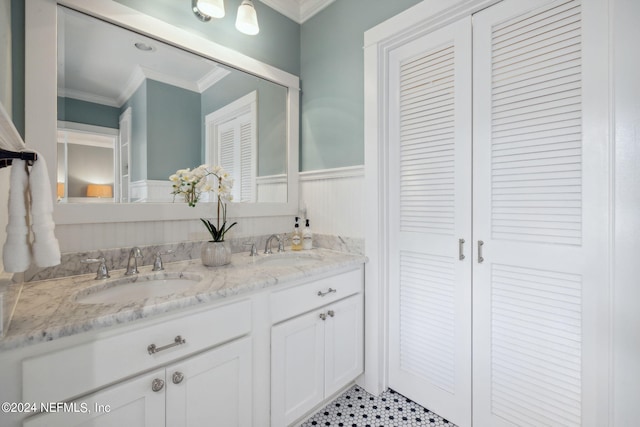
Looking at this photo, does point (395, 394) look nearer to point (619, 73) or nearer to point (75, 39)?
point (619, 73)

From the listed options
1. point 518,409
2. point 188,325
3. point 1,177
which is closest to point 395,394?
point 518,409

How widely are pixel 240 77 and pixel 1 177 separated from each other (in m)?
1.26

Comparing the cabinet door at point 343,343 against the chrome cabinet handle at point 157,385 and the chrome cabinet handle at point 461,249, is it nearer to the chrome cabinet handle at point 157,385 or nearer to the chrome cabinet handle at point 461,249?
the chrome cabinet handle at point 461,249

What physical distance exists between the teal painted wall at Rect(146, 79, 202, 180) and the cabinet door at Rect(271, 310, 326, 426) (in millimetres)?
1019

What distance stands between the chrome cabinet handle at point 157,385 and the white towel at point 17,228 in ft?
1.64

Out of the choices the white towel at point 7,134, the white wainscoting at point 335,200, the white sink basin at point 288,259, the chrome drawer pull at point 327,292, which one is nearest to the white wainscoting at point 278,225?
the white wainscoting at point 335,200

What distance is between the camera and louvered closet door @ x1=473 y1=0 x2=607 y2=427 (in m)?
1.11

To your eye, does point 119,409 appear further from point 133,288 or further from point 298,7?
point 298,7

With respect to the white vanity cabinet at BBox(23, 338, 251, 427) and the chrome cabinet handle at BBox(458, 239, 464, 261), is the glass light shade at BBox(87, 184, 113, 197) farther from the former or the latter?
the chrome cabinet handle at BBox(458, 239, 464, 261)

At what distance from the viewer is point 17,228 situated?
742mm

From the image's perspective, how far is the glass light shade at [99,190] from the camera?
1311mm

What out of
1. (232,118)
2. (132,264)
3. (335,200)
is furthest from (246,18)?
(132,264)

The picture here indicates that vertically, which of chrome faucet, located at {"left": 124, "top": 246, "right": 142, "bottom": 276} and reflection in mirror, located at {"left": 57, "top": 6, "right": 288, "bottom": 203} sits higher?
reflection in mirror, located at {"left": 57, "top": 6, "right": 288, "bottom": 203}

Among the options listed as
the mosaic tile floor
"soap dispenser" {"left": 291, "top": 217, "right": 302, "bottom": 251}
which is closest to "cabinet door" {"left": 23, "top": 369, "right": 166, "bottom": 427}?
the mosaic tile floor
